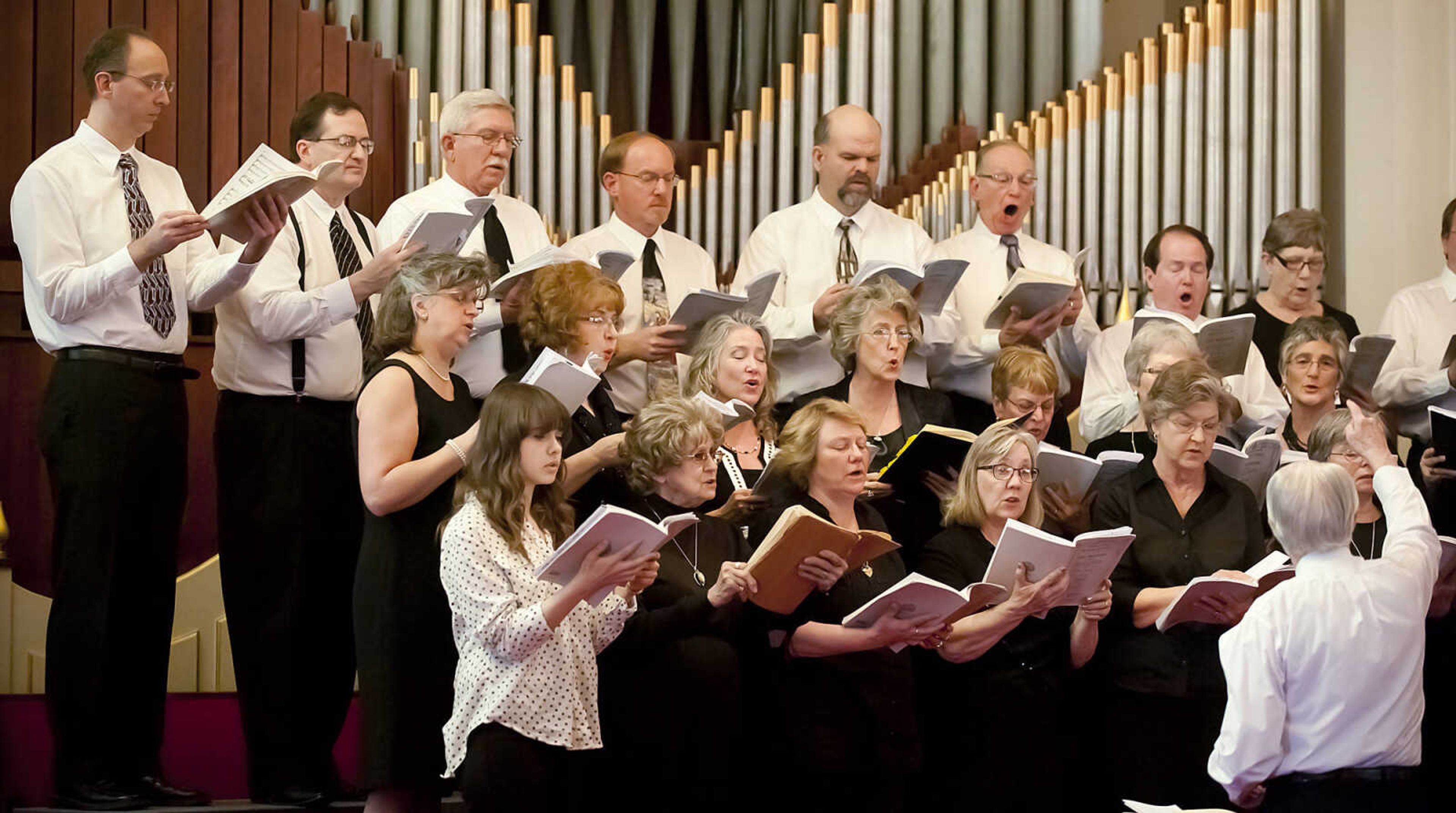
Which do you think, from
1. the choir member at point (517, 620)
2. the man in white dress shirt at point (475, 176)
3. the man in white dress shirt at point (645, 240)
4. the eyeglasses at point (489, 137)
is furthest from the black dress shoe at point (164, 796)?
the eyeglasses at point (489, 137)

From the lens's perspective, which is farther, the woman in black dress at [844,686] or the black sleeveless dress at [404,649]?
the woman in black dress at [844,686]

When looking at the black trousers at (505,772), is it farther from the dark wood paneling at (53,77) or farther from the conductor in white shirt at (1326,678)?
the dark wood paneling at (53,77)

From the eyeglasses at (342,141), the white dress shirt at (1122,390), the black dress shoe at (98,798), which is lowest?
the black dress shoe at (98,798)

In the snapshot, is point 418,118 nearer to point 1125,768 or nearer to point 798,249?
point 798,249

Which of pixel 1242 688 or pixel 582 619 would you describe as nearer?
pixel 1242 688

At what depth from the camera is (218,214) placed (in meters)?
4.22

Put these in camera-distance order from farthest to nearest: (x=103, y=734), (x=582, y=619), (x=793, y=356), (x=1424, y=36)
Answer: (x=1424, y=36) → (x=793, y=356) → (x=103, y=734) → (x=582, y=619)

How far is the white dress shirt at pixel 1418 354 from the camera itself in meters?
5.65

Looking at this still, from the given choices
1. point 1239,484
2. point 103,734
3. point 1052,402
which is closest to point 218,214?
point 103,734

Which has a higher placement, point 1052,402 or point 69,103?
point 69,103

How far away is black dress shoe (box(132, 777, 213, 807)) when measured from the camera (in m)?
4.31

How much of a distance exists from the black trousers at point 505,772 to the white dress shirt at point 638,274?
150 centimetres

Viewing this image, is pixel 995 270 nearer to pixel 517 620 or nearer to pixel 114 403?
pixel 517 620

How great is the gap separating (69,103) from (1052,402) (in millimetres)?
3088
